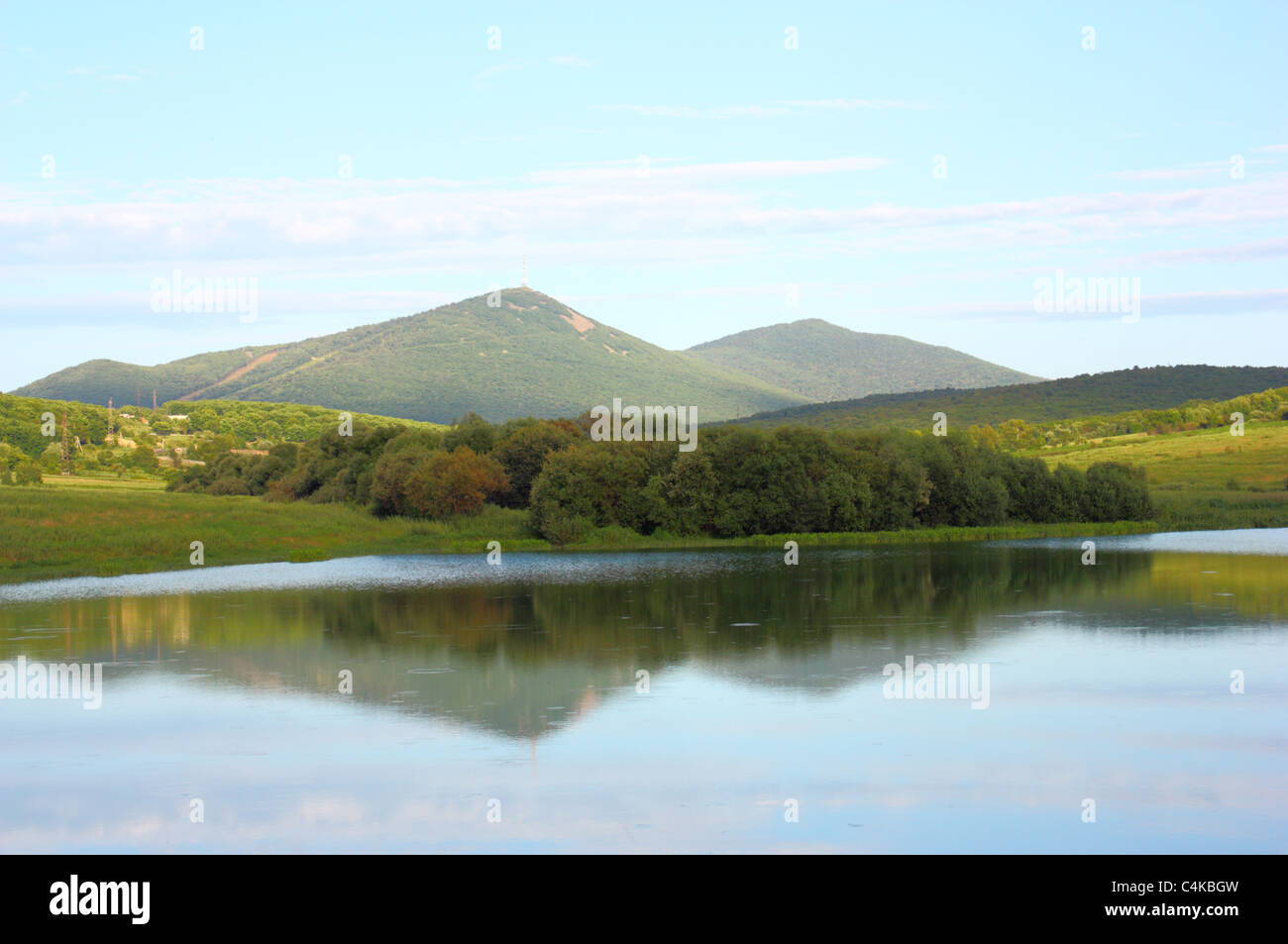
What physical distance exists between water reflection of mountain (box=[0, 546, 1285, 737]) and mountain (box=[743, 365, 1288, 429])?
277ft

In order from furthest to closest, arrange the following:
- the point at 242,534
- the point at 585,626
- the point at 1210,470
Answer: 1. the point at 1210,470
2. the point at 242,534
3. the point at 585,626

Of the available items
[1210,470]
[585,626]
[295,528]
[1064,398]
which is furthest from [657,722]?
[1064,398]

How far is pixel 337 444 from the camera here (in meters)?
66.4

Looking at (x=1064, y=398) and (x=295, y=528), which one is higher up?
(x=1064, y=398)

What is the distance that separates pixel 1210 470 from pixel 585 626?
62.3 metres

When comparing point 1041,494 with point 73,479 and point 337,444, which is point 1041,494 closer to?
point 337,444

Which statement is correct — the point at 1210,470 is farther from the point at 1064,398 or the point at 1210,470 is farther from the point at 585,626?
the point at 585,626

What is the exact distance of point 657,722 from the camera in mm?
15617

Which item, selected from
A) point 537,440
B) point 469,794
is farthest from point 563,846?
point 537,440

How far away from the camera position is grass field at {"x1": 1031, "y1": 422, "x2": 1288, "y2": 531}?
59031 mm

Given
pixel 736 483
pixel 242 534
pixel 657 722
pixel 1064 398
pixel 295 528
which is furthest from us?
pixel 1064 398

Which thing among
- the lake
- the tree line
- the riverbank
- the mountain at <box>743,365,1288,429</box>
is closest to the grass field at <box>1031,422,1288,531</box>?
the tree line

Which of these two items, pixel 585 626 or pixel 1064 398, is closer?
pixel 585 626
